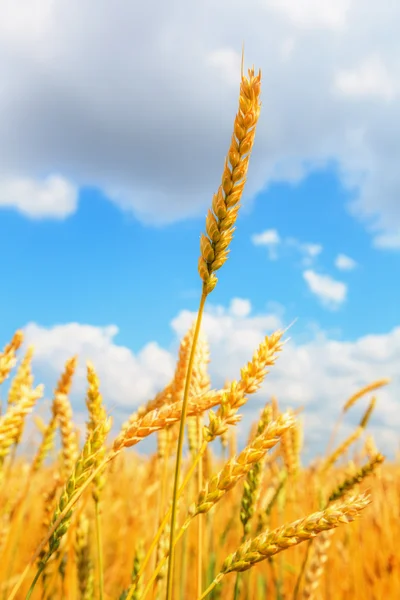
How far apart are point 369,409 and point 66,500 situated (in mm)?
2356

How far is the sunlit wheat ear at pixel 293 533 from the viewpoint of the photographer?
3.04 feet

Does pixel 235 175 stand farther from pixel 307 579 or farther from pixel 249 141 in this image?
pixel 307 579

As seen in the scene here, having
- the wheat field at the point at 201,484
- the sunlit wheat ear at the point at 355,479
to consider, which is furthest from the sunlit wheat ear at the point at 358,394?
the sunlit wheat ear at the point at 355,479

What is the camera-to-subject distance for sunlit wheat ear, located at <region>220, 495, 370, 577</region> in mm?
928

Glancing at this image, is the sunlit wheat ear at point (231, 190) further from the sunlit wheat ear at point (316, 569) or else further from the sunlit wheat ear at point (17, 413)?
the sunlit wheat ear at point (316, 569)

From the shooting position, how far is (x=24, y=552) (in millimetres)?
3643

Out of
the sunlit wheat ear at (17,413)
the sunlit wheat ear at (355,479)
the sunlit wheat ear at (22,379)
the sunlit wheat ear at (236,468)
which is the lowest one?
the sunlit wheat ear at (236,468)

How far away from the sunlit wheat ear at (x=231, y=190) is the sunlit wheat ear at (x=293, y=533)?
39 cm

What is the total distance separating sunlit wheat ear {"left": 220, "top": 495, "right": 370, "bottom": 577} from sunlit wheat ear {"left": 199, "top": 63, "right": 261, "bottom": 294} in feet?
1.29

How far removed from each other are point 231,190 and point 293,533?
534 millimetres

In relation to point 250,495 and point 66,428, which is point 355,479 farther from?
point 66,428

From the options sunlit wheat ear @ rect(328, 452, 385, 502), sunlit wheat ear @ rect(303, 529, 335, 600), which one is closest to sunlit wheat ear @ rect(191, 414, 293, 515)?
sunlit wheat ear @ rect(328, 452, 385, 502)

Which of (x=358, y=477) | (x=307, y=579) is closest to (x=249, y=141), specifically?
(x=358, y=477)

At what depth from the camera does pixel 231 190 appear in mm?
880
